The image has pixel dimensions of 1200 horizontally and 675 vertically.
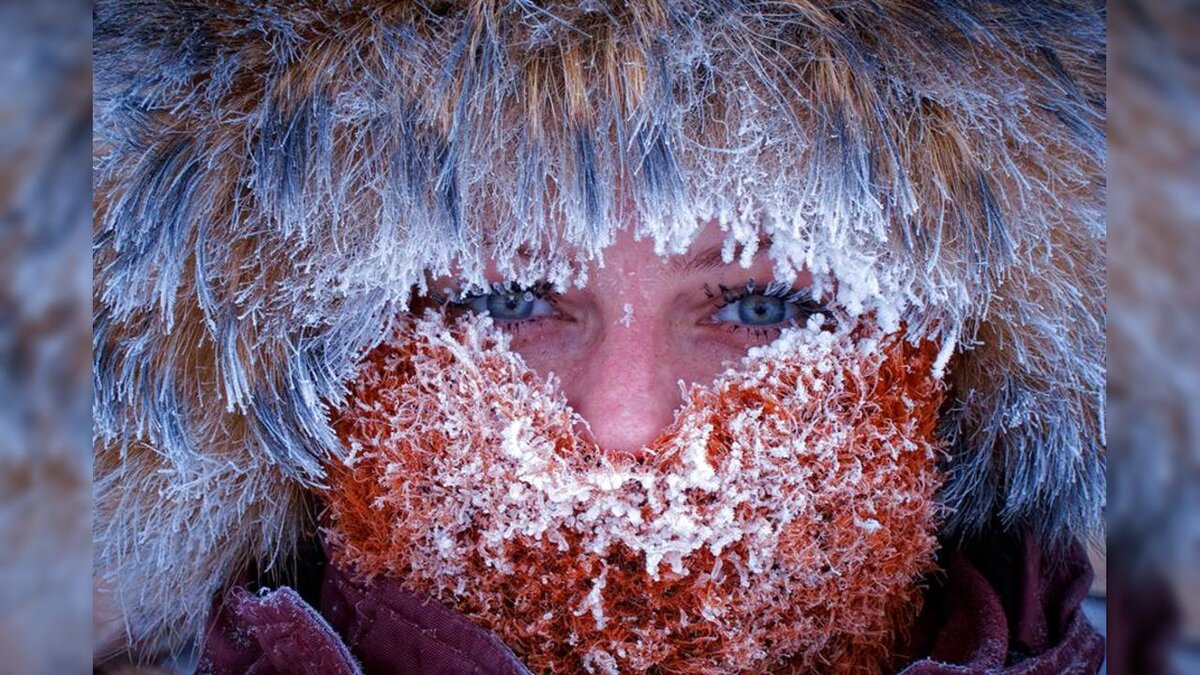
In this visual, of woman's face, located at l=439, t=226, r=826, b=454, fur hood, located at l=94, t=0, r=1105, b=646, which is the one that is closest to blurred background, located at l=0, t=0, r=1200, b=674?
fur hood, located at l=94, t=0, r=1105, b=646

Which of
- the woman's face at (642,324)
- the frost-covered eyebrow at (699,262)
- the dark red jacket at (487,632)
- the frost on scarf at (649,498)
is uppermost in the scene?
the frost-covered eyebrow at (699,262)

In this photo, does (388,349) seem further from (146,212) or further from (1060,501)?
(1060,501)
